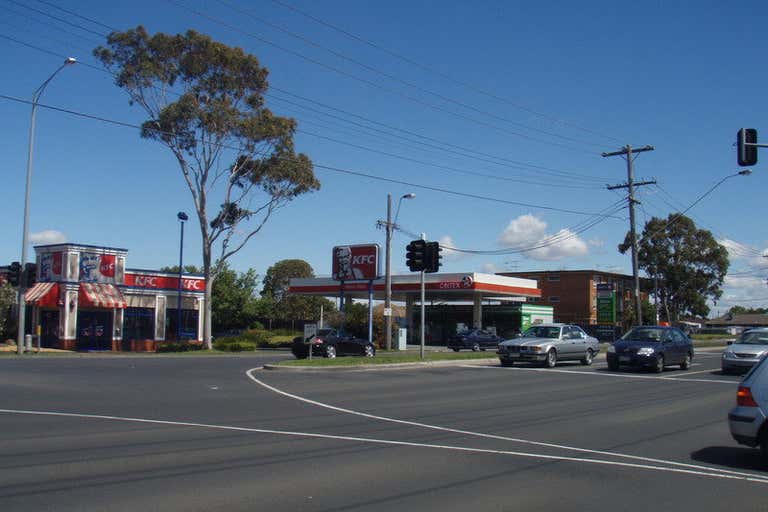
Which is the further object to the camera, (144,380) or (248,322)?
(248,322)

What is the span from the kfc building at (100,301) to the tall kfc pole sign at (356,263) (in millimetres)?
11529

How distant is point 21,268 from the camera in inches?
1229

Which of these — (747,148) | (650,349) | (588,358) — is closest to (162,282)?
(588,358)

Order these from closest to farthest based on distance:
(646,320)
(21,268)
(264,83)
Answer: (21,268) < (264,83) < (646,320)

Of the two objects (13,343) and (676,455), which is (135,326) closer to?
(13,343)

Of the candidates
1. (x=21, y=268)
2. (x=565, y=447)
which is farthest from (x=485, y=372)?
(x=21, y=268)

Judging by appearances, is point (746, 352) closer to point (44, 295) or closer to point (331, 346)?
point (331, 346)

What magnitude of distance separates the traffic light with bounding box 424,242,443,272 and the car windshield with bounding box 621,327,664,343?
7381 millimetres

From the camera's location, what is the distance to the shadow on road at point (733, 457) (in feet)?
30.2

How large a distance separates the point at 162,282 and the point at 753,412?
149 feet

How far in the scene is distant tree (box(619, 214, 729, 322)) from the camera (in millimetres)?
75250

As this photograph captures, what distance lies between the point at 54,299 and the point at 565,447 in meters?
39.2

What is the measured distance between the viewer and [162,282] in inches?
1951

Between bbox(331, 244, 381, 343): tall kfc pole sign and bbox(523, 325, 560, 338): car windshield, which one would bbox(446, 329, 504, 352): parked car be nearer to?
bbox(331, 244, 381, 343): tall kfc pole sign
